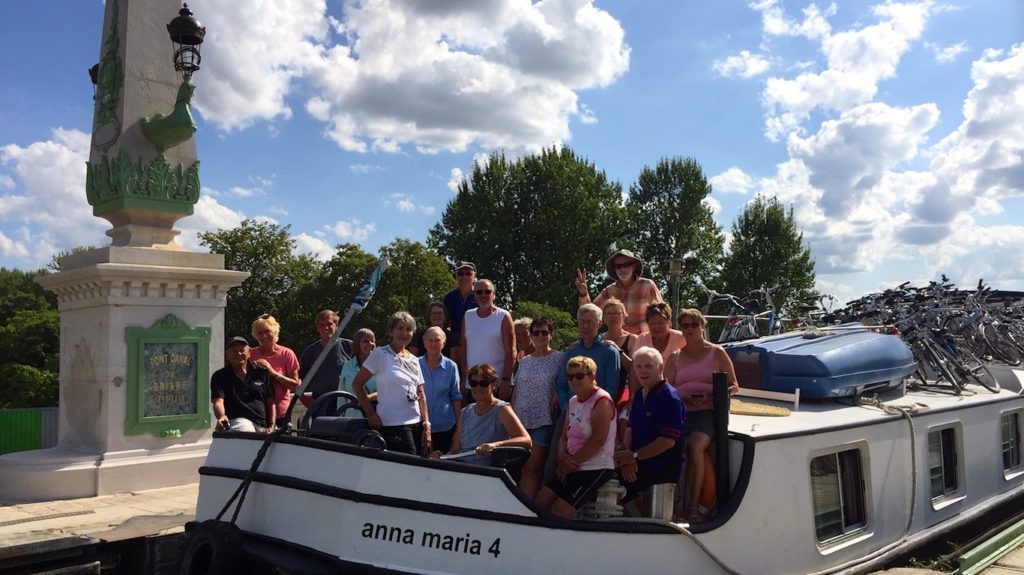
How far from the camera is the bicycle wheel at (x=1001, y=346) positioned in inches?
474

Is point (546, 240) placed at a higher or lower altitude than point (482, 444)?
higher

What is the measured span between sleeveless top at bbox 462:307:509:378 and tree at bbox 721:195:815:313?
3638 centimetres

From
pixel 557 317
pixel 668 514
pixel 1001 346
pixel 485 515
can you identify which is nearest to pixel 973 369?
pixel 1001 346

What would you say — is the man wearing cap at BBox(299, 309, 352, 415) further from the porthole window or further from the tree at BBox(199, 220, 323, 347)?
the tree at BBox(199, 220, 323, 347)

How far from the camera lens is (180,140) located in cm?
1133

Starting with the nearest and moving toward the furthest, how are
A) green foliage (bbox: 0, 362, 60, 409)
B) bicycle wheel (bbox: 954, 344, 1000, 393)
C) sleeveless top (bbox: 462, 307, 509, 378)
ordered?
sleeveless top (bbox: 462, 307, 509, 378) < bicycle wheel (bbox: 954, 344, 1000, 393) < green foliage (bbox: 0, 362, 60, 409)

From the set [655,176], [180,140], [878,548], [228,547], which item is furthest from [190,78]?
[655,176]

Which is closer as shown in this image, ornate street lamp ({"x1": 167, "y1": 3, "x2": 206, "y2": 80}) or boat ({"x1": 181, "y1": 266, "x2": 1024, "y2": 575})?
boat ({"x1": 181, "y1": 266, "x2": 1024, "y2": 575})

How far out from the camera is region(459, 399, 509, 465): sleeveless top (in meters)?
5.16

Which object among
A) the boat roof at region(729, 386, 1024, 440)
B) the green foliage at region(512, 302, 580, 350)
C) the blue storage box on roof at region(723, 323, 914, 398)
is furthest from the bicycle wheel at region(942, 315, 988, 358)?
the green foliage at region(512, 302, 580, 350)

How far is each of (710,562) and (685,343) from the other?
1.50m

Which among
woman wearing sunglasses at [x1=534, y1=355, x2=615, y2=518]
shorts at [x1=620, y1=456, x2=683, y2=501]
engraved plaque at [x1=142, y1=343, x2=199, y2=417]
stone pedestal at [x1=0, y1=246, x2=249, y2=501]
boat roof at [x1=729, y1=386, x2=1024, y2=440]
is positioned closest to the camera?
woman wearing sunglasses at [x1=534, y1=355, x2=615, y2=518]

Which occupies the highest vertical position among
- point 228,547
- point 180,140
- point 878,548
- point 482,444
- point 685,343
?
point 180,140

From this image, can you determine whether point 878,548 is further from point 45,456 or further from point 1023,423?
point 45,456
